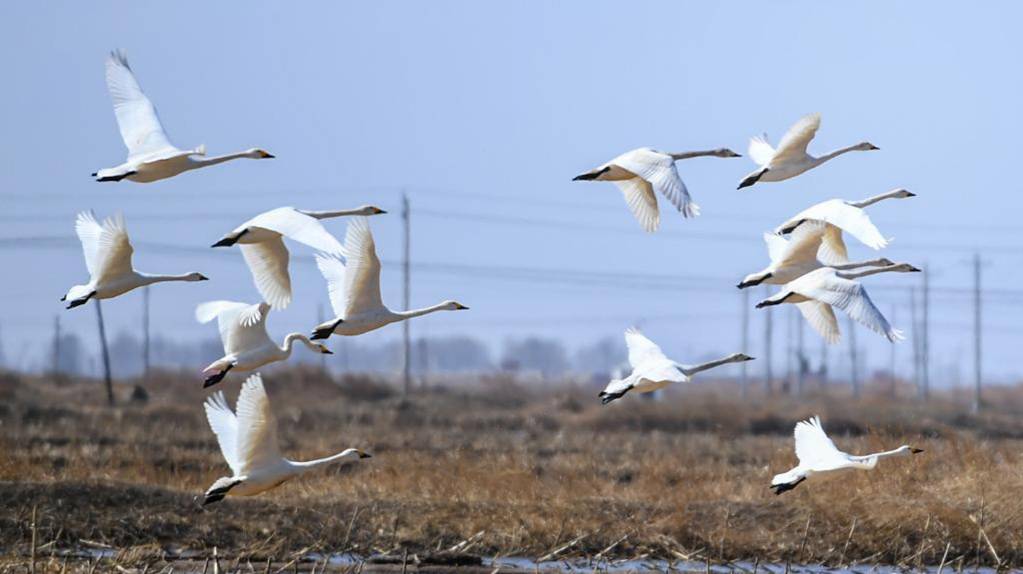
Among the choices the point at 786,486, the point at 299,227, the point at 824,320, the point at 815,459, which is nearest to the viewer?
the point at 299,227


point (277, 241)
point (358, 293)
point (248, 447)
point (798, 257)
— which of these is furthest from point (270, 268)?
point (798, 257)

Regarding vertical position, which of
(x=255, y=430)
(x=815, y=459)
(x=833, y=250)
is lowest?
(x=815, y=459)

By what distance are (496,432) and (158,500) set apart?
62.6 feet

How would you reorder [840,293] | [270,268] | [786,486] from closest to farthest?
[786,486] < [840,293] < [270,268]

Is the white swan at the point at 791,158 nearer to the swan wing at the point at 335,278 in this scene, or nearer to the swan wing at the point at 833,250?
the swan wing at the point at 833,250

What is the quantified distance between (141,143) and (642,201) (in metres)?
4.51

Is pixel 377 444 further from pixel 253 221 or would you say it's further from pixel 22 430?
pixel 253 221

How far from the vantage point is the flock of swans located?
562 inches

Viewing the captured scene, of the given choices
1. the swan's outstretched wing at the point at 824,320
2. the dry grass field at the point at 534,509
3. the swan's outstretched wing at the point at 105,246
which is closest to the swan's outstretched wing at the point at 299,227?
the swan's outstretched wing at the point at 105,246

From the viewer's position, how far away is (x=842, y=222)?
586 inches

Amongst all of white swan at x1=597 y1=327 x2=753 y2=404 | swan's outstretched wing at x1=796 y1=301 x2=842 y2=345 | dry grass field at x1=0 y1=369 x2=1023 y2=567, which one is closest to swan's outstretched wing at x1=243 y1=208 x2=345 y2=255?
white swan at x1=597 y1=327 x2=753 y2=404

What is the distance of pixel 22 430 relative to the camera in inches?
1240

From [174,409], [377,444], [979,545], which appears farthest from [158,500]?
[174,409]

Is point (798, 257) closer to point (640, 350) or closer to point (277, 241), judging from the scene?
point (640, 350)
